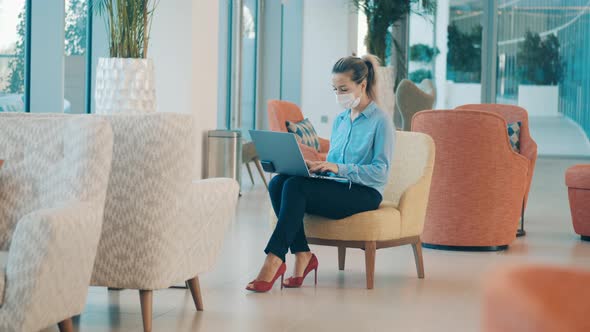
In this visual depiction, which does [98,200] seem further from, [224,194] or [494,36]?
[494,36]

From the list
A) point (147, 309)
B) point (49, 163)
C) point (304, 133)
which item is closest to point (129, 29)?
point (304, 133)

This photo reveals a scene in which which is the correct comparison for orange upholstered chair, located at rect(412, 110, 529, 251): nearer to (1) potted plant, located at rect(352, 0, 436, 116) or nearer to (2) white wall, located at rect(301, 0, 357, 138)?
Answer: (1) potted plant, located at rect(352, 0, 436, 116)

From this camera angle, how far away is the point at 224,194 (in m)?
3.67

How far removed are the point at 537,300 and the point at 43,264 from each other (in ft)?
6.38

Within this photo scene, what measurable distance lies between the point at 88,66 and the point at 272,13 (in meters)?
6.50

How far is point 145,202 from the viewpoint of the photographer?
3336mm

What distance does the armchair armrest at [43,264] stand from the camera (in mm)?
2736

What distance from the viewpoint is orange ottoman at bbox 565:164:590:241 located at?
6.29 meters

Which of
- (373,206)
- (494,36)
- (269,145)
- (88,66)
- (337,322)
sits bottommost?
(337,322)

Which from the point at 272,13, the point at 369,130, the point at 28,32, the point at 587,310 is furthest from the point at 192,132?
the point at 272,13

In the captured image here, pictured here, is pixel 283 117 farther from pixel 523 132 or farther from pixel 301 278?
pixel 301 278

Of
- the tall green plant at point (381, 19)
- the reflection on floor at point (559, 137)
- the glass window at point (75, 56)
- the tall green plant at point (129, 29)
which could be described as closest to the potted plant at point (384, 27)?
the tall green plant at point (381, 19)

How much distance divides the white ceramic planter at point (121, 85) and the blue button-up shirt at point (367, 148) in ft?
7.13

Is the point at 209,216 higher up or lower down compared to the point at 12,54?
lower down
